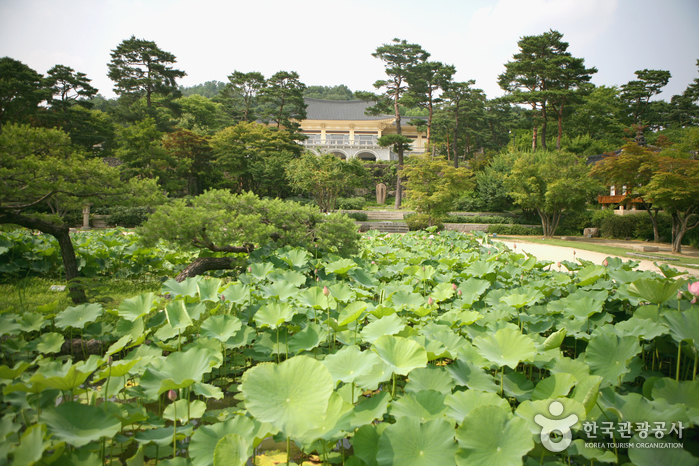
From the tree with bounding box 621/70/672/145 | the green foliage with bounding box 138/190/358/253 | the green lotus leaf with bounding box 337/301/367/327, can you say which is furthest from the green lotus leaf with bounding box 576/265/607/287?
the tree with bounding box 621/70/672/145

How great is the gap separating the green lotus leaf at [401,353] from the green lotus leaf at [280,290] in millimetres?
928

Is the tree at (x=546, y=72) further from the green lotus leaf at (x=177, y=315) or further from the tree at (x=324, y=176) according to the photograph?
the green lotus leaf at (x=177, y=315)

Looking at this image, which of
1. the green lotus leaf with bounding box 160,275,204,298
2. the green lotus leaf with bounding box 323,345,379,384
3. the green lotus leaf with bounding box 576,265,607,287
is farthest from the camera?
the green lotus leaf with bounding box 576,265,607,287

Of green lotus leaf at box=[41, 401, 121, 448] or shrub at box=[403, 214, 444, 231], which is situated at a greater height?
shrub at box=[403, 214, 444, 231]

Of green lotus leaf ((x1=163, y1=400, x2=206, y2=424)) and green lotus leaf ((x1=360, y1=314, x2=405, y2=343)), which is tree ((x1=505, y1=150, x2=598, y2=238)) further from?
green lotus leaf ((x1=163, y1=400, x2=206, y2=424))

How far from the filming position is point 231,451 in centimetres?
100

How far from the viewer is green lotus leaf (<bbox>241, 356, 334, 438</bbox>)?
962 mm

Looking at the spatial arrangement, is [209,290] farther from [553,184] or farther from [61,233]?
[553,184]

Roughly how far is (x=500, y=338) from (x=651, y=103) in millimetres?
32146

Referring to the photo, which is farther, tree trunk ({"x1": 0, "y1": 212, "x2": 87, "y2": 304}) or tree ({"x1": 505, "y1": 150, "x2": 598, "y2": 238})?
tree ({"x1": 505, "y1": 150, "x2": 598, "y2": 238})

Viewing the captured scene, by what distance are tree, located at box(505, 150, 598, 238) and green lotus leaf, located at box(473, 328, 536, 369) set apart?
1283 cm

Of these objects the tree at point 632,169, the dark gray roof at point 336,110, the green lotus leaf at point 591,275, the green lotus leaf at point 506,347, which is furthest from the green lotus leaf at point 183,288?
the dark gray roof at point 336,110

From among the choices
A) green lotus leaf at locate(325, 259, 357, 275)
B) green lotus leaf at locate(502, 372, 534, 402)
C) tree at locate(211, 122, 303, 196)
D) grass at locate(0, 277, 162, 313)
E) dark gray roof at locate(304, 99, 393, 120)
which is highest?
dark gray roof at locate(304, 99, 393, 120)

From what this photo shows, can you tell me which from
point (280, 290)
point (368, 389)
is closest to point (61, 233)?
point (280, 290)
